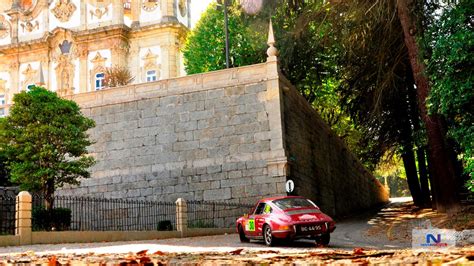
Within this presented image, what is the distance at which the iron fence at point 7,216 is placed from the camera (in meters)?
16.1

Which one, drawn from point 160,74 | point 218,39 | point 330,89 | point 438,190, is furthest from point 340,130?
point 438,190

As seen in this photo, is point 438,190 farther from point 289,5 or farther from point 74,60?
point 74,60

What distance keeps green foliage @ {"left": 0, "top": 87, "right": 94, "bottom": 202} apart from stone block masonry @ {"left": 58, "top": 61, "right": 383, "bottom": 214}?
502 cm

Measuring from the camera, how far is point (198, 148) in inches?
942

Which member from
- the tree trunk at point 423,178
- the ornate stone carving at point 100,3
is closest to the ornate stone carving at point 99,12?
the ornate stone carving at point 100,3

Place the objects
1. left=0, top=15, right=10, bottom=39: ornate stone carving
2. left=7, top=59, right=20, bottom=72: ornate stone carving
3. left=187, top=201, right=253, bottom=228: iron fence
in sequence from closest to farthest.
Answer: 1. left=187, top=201, right=253, bottom=228: iron fence
2. left=7, top=59, right=20, bottom=72: ornate stone carving
3. left=0, top=15, right=10, bottom=39: ornate stone carving

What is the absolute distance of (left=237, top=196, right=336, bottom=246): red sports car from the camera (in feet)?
44.1

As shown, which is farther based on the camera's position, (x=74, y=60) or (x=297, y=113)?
(x=74, y=60)

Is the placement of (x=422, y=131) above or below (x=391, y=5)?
below

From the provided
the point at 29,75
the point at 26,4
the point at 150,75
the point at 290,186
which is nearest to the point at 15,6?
the point at 26,4

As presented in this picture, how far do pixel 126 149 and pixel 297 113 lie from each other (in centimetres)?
850

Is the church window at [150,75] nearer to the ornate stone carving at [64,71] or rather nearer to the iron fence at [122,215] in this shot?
the ornate stone carving at [64,71]

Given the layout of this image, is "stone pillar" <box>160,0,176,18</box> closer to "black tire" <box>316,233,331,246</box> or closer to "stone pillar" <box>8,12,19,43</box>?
"stone pillar" <box>8,12,19,43</box>

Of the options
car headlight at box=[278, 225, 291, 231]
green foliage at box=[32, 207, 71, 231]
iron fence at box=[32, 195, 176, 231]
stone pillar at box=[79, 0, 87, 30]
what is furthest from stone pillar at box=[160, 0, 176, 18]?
car headlight at box=[278, 225, 291, 231]
